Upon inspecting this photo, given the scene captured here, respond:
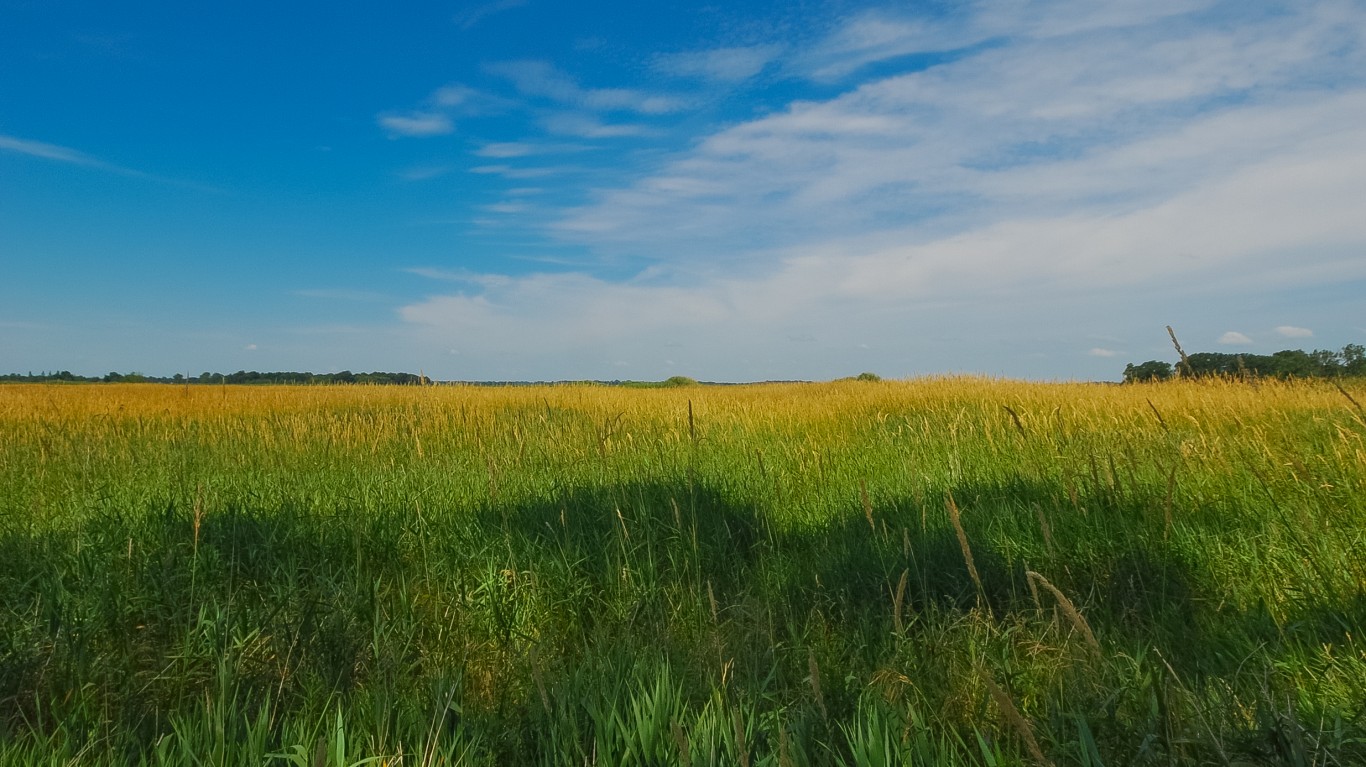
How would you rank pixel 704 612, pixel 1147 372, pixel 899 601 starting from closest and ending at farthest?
1. pixel 899 601
2. pixel 704 612
3. pixel 1147 372

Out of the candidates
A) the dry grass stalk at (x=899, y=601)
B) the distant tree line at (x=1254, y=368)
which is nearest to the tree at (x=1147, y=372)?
the distant tree line at (x=1254, y=368)

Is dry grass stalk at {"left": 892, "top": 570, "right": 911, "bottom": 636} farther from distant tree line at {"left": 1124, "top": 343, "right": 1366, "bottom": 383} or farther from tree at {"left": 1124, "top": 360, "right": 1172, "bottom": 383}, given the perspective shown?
tree at {"left": 1124, "top": 360, "right": 1172, "bottom": 383}

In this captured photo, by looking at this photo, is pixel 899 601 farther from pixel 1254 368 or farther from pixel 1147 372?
pixel 1147 372

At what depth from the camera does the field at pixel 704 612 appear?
1754mm

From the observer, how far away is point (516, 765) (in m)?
1.83

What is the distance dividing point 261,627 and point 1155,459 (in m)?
5.48

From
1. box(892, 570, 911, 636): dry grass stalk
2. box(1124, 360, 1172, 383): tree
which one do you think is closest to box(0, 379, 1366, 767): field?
box(892, 570, 911, 636): dry grass stalk

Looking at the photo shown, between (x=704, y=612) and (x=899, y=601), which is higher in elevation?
(x=899, y=601)

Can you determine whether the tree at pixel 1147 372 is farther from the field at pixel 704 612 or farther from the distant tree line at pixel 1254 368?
the field at pixel 704 612

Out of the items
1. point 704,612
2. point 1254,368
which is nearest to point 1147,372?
point 1254,368

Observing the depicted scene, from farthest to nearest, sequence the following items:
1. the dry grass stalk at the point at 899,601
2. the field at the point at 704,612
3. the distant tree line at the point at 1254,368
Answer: the distant tree line at the point at 1254,368 < the field at the point at 704,612 < the dry grass stalk at the point at 899,601

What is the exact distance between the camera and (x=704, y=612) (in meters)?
3.22

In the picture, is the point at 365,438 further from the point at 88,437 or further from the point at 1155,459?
the point at 1155,459

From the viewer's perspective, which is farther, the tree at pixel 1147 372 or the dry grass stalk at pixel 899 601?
the tree at pixel 1147 372
